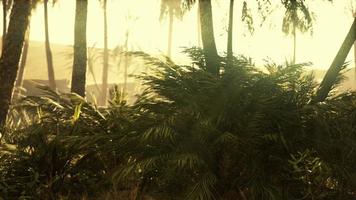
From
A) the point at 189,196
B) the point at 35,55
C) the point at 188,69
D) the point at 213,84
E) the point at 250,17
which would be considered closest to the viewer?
the point at 189,196

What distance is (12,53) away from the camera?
32.8ft

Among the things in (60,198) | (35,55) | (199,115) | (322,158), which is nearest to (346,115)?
(322,158)

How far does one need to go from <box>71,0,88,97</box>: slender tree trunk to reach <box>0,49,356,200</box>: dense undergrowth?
450cm

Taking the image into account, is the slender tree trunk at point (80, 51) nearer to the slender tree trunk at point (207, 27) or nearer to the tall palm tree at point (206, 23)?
the tall palm tree at point (206, 23)

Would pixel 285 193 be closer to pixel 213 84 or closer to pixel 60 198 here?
pixel 213 84

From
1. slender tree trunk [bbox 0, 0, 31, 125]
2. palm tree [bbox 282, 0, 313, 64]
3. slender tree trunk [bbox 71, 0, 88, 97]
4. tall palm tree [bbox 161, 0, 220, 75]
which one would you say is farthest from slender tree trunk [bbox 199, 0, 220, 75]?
slender tree trunk [bbox 0, 0, 31, 125]

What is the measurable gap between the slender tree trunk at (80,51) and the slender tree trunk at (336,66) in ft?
18.4

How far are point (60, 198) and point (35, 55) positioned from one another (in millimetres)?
75167

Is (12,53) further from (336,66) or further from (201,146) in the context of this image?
(336,66)

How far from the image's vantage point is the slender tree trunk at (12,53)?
9.75 meters

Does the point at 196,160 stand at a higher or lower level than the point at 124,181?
higher

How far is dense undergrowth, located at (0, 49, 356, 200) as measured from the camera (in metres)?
6.14

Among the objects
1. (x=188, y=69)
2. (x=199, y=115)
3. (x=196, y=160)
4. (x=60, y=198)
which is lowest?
(x=60, y=198)

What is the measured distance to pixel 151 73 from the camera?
7.46 m
